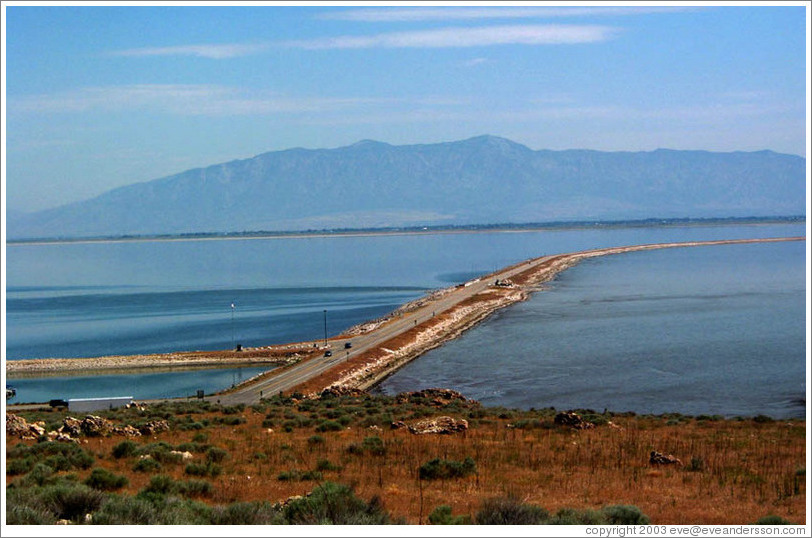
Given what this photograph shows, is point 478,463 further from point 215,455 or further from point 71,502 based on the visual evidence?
point 71,502

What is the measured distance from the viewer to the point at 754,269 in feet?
377

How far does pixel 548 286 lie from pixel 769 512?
90604mm

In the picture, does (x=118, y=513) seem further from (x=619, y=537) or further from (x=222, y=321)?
(x=222, y=321)

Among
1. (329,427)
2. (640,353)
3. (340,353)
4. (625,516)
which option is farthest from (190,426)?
(640,353)

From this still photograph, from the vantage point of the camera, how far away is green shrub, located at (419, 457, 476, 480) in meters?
15.3

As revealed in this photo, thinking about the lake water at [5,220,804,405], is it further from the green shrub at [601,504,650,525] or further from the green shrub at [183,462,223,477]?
the green shrub at [601,504,650,525]

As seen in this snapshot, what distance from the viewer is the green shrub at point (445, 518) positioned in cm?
1089

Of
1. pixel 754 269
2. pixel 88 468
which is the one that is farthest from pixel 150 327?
pixel 754 269

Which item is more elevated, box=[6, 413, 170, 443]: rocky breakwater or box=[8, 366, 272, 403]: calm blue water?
box=[6, 413, 170, 443]: rocky breakwater

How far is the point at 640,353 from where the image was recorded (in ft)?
164

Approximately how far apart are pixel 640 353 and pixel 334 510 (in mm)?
41772

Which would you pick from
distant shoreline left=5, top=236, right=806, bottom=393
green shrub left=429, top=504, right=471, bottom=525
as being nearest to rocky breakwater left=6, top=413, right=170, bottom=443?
green shrub left=429, top=504, right=471, bottom=525

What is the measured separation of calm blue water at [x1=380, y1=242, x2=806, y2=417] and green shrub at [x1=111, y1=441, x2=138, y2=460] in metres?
21.6

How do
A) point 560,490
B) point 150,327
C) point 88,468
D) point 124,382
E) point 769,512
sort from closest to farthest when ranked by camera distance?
point 769,512 < point 560,490 < point 88,468 < point 124,382 < point 150,327
